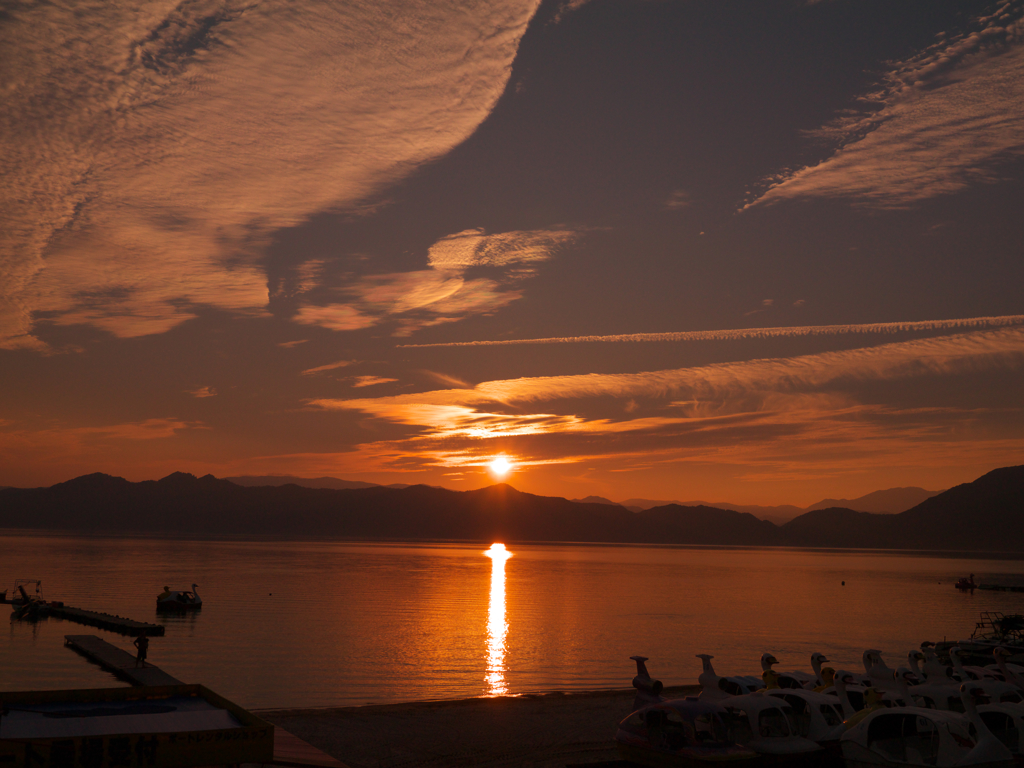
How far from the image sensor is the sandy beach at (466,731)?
77.7ft

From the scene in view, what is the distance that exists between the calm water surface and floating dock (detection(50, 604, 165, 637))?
39.2 inches

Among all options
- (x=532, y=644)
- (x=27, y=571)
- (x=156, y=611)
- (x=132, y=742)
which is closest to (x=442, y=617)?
(x=532, y=644)

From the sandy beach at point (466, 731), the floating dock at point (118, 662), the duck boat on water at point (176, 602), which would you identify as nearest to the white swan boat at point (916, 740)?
the sandy beach at point (466, 731)

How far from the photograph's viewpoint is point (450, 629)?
68000 mm

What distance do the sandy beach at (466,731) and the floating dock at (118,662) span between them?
14.1 metres

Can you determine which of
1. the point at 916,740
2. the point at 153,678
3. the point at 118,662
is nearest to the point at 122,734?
the point at 916,740

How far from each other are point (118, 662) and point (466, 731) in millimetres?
27986

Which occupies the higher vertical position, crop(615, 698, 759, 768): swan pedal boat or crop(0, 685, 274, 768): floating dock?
crop(0, 685, 274, 768): floating dock

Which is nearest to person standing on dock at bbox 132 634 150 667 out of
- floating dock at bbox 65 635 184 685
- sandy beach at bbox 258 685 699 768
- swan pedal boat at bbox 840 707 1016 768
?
floating dock at bbox 65 635 184 685

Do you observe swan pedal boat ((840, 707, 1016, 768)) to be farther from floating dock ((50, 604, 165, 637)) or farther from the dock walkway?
floating dock ((50, 604, 165, 637))

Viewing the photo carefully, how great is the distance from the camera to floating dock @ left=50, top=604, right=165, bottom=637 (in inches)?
2479

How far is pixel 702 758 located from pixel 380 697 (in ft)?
76.1

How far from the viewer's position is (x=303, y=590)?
338 ft

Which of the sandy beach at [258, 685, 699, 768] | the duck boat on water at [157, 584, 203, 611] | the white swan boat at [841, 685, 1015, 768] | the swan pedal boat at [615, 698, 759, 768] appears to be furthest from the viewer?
the duck boat on water at [157, 584, 203, 611]
